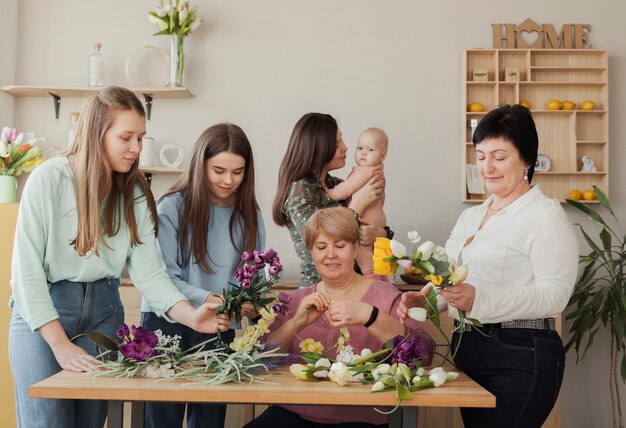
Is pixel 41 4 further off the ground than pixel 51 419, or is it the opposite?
pixel 41 4

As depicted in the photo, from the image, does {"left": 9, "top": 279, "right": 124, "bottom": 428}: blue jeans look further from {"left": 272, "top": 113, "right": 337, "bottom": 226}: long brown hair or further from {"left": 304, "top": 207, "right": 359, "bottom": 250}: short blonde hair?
{"left": 272, "top": 113, "right": 337, "bottom": 226}: long brown hair

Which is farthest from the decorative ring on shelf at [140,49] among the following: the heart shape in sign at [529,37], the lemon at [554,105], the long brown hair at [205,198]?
the lemon at [554,105]

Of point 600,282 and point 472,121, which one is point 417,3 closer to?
point 472,121

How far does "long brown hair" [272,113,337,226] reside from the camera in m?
3.05

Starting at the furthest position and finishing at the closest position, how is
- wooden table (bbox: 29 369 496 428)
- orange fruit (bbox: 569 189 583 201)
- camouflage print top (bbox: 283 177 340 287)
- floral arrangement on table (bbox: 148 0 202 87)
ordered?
orange fruit (bbox: 569 189 583 201) < floral arrangement on table (bbox: 148 0 202 87) < camouflage print top (bbox: 283 177 340 287) < wooden table (bbox: 29 369 496 428)

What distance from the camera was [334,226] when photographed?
2.48 meters

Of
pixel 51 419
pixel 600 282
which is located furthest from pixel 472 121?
pixel 51 419

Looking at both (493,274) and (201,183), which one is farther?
(201,183)

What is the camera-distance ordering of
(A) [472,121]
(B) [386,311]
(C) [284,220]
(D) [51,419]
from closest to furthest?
(D) [51,419]
(B) [386,311]
(C) [284,220]
(A) [472,121]

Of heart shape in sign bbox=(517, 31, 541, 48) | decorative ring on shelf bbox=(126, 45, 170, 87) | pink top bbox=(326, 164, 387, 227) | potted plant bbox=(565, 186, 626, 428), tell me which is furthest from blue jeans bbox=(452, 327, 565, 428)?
decorative ring on shelf bbox=(126, 45, 170, 87)

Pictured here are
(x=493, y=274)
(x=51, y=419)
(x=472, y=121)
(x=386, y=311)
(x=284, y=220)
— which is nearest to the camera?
(x=51, y=419)

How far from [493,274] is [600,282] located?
2594 millimetres

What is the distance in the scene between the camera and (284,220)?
3086 millimetres

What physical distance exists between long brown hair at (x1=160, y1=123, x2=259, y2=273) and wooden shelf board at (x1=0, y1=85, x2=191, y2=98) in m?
1.83
